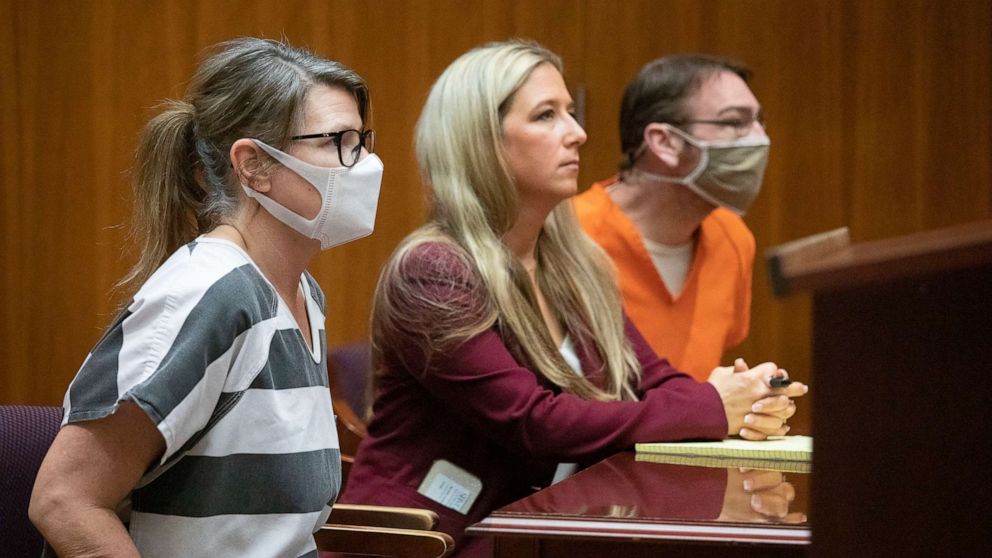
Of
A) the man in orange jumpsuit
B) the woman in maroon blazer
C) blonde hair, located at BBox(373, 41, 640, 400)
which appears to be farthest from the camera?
the man in orange jumpsuit

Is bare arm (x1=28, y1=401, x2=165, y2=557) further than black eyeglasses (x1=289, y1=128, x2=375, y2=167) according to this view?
No

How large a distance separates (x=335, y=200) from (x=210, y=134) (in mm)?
192

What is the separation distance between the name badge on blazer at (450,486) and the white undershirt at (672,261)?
50.6 inches

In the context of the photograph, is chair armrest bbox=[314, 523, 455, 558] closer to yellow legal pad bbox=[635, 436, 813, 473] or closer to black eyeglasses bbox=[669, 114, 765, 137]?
yellow legal pad bbox=[635, 436, 813, 473]

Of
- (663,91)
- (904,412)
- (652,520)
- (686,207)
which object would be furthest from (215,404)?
(663,91)

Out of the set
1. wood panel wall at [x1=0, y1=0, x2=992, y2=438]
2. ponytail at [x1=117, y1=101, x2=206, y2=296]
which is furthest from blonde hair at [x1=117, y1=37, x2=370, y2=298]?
wood panel wall at [x1=0, y1=0, x2=992, y2=438]

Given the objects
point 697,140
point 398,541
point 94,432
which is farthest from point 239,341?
point 697,140

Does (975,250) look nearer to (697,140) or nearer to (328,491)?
(328,491)

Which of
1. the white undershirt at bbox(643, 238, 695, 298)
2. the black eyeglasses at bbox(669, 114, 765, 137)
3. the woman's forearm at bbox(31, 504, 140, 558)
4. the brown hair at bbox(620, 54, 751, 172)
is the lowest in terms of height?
the woman's forearm at bbox(31, 504, 140, 558)

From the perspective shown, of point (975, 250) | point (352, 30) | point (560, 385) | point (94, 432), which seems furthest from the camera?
point (352, 30)

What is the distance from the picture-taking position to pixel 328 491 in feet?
5.14

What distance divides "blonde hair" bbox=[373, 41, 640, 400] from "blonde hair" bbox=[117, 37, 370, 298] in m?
0.61

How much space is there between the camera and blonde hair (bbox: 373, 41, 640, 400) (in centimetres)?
224

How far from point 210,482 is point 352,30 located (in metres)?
3.07
